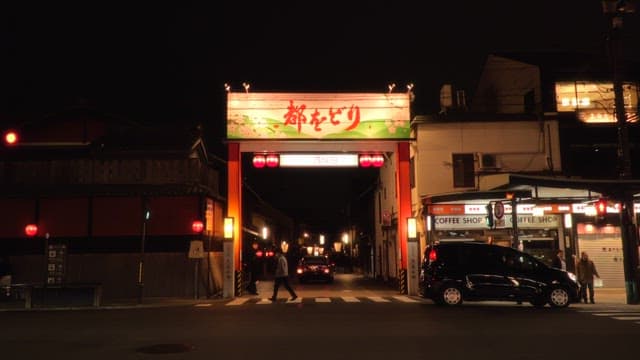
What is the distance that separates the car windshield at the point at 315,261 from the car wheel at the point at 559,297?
778 inches

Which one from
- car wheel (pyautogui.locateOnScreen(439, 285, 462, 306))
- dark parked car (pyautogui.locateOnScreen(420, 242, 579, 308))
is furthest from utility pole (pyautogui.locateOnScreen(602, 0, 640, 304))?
car wheel (pyautogui.locateOnScreen(439, 285, 462, 306))

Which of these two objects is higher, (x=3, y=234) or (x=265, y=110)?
(x=265, y=110)

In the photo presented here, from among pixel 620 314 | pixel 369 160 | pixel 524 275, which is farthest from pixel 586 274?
pixel 369 160

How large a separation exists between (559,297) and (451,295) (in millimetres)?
3369

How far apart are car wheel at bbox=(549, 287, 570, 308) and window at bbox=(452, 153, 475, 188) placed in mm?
9154

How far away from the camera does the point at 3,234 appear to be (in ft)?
79.8

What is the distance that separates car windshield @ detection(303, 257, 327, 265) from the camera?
1439 inches

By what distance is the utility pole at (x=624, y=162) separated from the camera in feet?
61.3

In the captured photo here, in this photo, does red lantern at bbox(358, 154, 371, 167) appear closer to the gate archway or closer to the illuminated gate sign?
the gate archway

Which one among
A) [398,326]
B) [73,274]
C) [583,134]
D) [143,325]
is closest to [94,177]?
[73,274]

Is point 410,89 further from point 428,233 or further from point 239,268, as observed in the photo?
point 239,268

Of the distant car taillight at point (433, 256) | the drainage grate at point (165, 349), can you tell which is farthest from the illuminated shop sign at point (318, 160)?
the drainage grate at point (165, 349)

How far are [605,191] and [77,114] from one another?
25.3 m

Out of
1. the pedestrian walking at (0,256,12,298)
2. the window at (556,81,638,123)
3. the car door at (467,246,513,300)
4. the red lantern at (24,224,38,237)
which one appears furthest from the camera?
the window at (556,81,638,123)
